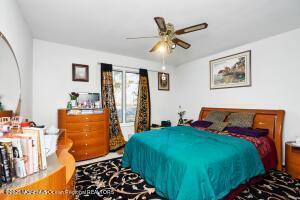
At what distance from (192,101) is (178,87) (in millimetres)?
829

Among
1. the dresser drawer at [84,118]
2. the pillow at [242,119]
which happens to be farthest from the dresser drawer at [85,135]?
the pillow at [242,119]

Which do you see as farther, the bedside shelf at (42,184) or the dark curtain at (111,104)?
the dark curtain at (111,104)

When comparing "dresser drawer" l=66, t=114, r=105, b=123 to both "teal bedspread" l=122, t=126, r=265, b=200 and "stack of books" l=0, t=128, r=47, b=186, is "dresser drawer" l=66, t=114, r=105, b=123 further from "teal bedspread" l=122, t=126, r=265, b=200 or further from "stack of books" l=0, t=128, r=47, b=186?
"stack of books" l=0, t=128, r=47, b=186

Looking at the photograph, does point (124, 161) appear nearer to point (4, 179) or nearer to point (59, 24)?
point (4, 179)

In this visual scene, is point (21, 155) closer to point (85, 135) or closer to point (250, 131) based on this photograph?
point (85, 135)

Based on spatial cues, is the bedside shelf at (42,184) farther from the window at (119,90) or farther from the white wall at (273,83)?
the white wall at (273,83)

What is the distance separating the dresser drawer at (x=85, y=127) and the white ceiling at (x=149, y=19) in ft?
6.01

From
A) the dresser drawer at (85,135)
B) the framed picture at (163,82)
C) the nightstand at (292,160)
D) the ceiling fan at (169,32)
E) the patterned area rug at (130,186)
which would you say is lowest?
the patterned area rug at (130,186)

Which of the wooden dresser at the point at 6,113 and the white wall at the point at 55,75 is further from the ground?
the white wall at the point at 55,75

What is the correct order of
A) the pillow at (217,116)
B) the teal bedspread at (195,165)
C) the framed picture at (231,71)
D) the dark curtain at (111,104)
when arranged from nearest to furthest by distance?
the teal bedspread at (195,165)
the framed picture at (231,71)
the pillow at (217,116)
the dark curtain at (111,104)

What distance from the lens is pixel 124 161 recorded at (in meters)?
2.95

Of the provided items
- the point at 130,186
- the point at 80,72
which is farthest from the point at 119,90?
the point at 130,186

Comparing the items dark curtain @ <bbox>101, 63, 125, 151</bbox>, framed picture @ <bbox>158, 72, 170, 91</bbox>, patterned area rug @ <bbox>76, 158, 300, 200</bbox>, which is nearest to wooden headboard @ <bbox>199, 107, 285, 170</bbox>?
patterned area rug @ <bbox>76, 158, 300, 200</bbox>

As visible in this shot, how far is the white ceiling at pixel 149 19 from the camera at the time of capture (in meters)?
2.07
